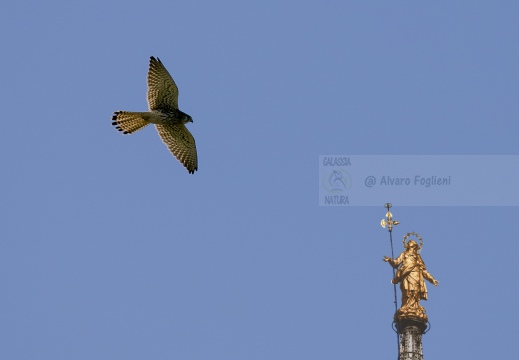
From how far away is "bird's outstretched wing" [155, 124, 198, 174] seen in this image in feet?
136

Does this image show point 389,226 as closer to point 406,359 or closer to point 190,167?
point 406,359

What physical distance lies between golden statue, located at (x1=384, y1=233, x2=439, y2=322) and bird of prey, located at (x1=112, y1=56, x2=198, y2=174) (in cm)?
3058

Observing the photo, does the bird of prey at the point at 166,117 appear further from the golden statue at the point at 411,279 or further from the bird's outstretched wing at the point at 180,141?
the golden statue at the point at 411,279

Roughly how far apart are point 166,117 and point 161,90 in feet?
2.52

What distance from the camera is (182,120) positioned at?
40.8 meters

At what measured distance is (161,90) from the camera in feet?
133

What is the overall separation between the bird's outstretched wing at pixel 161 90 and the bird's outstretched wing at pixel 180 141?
81cm

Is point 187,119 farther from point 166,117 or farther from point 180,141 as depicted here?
point 180,141

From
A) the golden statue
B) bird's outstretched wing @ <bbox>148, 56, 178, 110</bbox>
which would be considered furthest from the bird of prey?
the golden statue

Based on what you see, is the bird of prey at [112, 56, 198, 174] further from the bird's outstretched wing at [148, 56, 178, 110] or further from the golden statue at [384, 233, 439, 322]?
the golden statue at [384, 233, 439, 322]

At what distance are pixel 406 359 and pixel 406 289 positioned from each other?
342cm

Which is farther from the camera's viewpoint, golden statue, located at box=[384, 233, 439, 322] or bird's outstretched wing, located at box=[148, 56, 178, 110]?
golden statue, located at box=[384, 233, 439, 322]

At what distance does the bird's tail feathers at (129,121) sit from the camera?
127ft

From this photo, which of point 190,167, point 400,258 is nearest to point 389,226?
point 400,258
